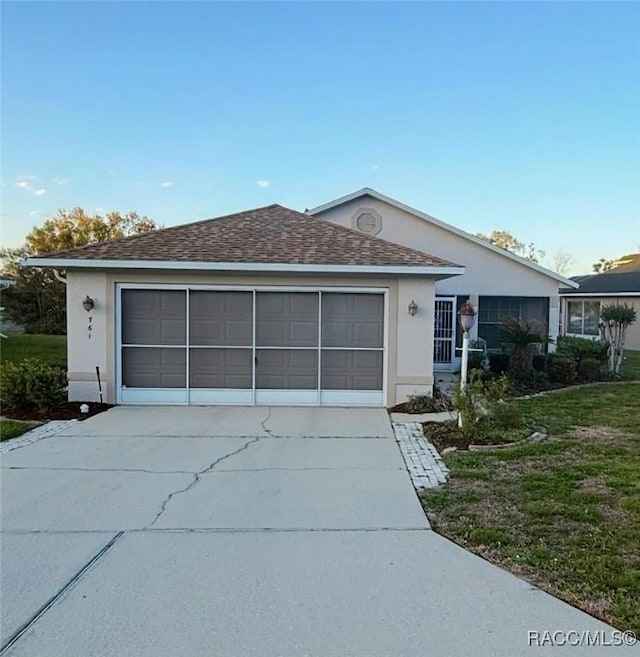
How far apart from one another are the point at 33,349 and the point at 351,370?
12958 mm

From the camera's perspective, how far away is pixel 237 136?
15.1 metres

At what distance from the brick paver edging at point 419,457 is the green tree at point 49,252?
2033 centimetres

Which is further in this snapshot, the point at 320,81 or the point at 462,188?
the point at 462,188

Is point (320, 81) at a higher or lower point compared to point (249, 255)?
higher

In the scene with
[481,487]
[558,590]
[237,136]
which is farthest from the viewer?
[237,136]

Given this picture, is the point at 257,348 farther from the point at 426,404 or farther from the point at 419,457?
the point at 419,457

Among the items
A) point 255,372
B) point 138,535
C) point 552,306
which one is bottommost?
point 138,535

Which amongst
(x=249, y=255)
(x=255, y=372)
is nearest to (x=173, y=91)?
(x=249, y=255)

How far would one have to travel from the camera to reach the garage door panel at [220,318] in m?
9.98

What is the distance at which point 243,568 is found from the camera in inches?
143

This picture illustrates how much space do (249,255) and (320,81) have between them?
6.58 metres

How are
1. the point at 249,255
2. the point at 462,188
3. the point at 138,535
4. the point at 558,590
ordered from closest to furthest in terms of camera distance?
1. the point at 558,590
2. the point at 138,535
3. the point at 249,255
4. the point at 462,188

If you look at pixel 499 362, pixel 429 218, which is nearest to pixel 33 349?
pixel 429 218

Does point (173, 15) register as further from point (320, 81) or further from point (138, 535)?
point (138, 535)
